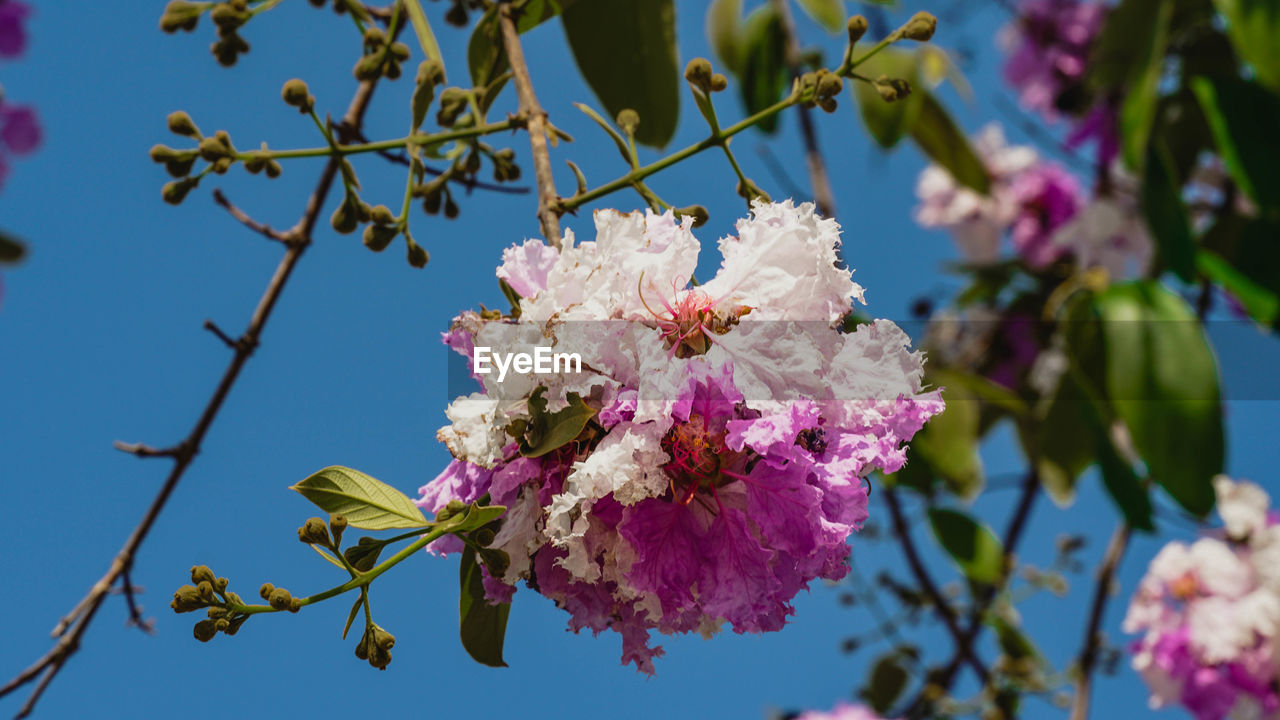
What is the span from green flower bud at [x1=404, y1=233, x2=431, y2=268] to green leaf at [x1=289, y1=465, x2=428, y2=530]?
0.23 metres

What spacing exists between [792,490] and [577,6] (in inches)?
26.3

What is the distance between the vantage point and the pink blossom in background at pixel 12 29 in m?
1.44

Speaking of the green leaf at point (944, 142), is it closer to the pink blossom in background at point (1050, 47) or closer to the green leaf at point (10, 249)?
the pink blossom in background at point (1050, 47)

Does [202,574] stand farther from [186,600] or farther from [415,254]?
[415,254]

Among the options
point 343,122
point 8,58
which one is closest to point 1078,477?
point 343,122

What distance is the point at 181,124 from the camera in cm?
67

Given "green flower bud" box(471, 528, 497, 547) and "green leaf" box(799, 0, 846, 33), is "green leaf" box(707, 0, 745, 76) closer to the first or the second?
"green leaf" box(799, 0, 846, 33)

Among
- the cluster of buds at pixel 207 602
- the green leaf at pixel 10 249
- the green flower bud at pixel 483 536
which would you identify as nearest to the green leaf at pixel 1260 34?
the green flower bud at pixel 483 536

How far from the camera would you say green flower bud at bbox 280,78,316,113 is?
25.2 inches

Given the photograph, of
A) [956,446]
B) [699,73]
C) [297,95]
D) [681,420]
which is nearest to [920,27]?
[699,73]

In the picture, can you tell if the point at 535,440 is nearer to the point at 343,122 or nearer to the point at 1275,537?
the point at 343,122

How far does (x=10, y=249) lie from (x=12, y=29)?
52cm

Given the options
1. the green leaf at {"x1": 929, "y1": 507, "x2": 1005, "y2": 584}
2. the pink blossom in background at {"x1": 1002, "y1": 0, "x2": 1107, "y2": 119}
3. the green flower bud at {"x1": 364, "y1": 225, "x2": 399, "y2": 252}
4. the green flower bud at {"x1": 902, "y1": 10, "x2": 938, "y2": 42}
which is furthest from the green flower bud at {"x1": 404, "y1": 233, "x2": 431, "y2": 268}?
the pink blossom in background at {"x1": 1002, "y1": 0, "x2": 1107, "y2": 119}

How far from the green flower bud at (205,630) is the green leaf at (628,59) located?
0.67m
